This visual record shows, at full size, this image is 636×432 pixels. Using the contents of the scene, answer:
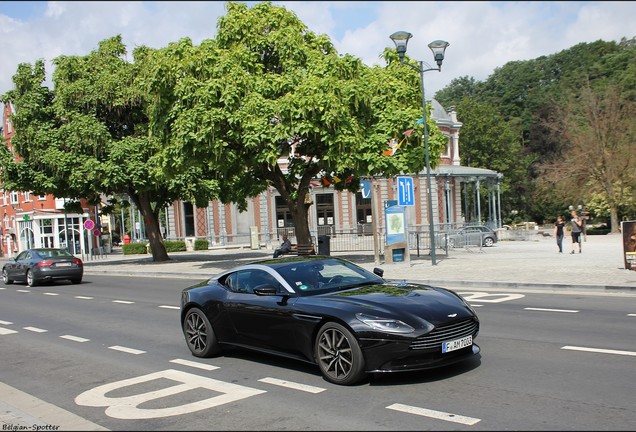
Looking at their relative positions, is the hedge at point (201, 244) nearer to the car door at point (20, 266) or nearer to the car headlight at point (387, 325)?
the car door at point (20, 266)

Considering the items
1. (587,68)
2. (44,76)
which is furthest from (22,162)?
(587,68)

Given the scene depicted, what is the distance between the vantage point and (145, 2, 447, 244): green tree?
70.3ft

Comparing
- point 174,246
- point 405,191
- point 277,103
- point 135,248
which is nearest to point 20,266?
point 277,103

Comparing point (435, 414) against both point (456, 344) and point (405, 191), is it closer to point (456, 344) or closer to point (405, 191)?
point (456, 344)

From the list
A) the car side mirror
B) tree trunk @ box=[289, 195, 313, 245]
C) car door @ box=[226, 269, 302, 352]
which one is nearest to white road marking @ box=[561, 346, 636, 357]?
car door @ box=[226, 269, 302, 352]

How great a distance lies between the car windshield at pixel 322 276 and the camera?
25.0ft

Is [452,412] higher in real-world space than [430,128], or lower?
lower

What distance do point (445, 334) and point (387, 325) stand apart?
26.1 inches

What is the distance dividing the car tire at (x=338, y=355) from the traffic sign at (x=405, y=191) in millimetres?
17145

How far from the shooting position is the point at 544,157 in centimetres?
7781

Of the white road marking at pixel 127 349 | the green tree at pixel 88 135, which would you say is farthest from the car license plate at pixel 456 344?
the green tree at pixel 88 135

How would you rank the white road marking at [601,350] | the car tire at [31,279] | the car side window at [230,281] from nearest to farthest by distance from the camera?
the white road marking at [601,350] → the car side window at [230,281] → the car tire at [31,279]

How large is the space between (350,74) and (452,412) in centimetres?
1937

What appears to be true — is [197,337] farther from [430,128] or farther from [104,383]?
[430,128]
